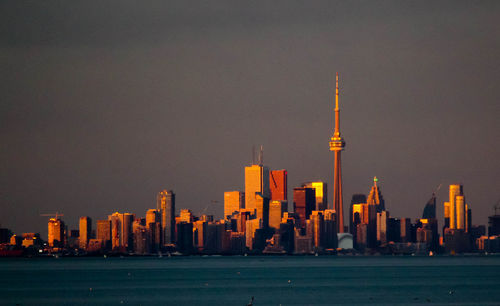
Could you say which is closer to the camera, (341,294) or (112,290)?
(341,294)

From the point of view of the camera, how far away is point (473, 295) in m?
176

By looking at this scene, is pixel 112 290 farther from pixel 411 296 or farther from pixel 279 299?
pixel 411 296

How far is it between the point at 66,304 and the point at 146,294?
85.1ft

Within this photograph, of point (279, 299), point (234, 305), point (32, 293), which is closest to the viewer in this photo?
point (234, 305)

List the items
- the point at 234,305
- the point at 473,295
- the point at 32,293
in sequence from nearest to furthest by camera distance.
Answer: the point at 234,305 < the point at 473,295 < the point at 32,293

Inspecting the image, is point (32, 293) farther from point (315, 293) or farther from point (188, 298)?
point (315, 293)

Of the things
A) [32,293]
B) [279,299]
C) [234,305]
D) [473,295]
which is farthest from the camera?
[32,293]

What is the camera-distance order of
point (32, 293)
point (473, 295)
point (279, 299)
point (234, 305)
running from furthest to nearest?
point (32, 293), point (473, 295), point (279, 299), point (234, 305)

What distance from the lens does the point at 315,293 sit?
602 feet

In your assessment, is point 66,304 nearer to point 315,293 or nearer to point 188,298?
point 188,298

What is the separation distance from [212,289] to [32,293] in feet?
117

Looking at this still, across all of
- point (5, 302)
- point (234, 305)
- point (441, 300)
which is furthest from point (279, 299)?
point (5, 302)

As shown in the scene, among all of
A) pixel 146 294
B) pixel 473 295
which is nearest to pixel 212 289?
pixel 146 294

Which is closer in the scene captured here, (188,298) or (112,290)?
(188,298)
